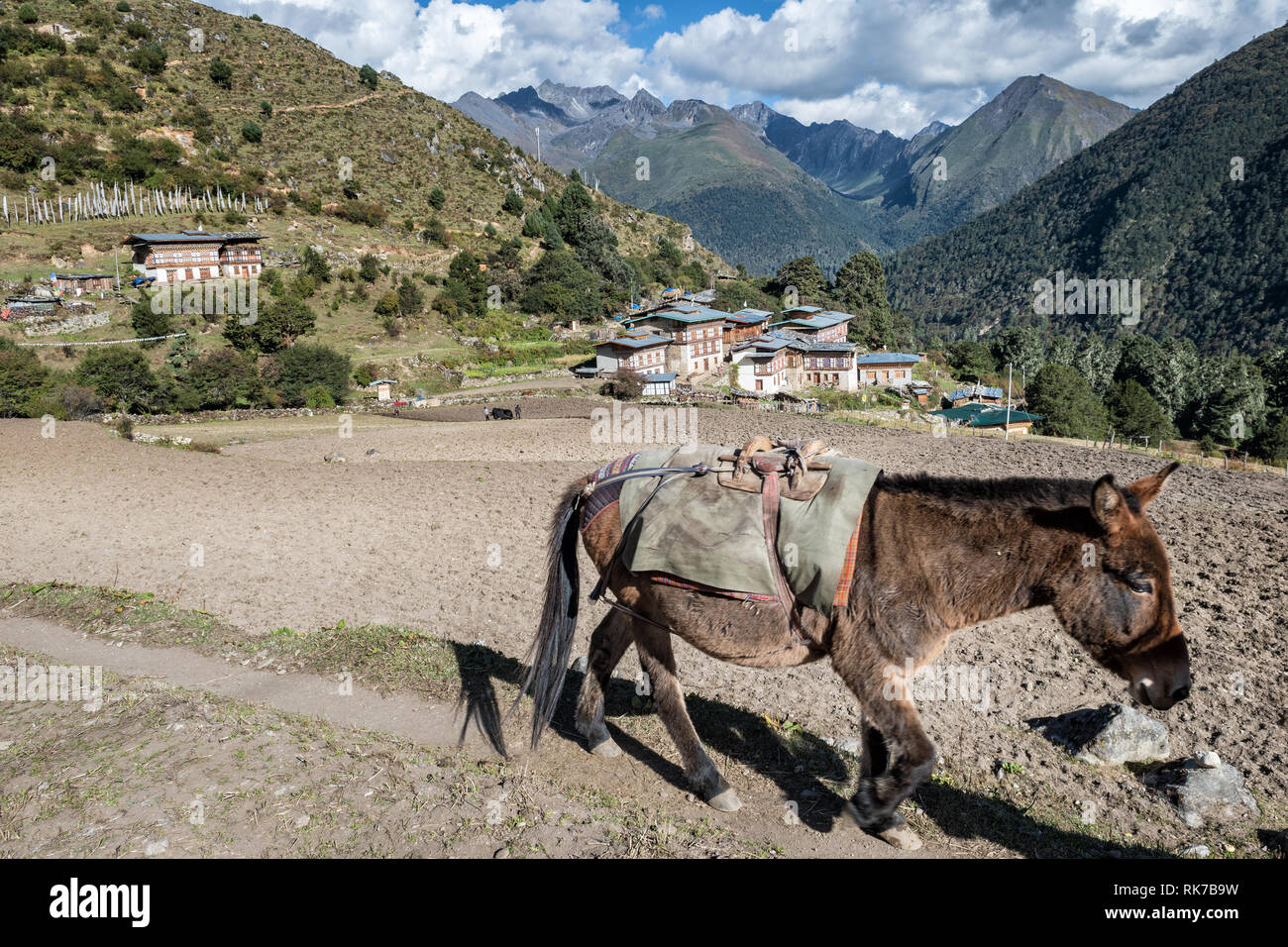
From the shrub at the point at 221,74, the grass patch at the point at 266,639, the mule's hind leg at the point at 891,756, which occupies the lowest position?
the grass patch at the point at 266,639

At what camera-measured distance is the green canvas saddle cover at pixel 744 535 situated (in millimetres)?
4238

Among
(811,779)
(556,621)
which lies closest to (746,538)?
(556,621)

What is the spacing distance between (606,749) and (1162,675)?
3857 mm

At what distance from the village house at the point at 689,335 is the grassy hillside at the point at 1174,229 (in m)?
89.8

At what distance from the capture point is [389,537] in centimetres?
1391

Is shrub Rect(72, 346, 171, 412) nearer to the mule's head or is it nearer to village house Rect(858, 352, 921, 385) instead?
the mule's head

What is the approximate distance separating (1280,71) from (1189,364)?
147 meters

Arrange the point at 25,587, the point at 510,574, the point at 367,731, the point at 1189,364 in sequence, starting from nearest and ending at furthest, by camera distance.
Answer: the point at 367,731 → the point at 25,587 → the point at 510,574 → the point at 1189,364

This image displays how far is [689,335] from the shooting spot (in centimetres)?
5981

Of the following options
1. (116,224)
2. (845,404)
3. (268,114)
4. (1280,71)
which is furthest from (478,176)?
(1280,71)

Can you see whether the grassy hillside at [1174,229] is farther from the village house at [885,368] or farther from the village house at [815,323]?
the village house at [815,323]

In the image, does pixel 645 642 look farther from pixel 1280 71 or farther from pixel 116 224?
→ pixel 1280 71

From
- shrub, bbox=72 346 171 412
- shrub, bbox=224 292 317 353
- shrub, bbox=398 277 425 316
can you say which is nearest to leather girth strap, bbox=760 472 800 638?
shrub, bbox=72 346 171 412

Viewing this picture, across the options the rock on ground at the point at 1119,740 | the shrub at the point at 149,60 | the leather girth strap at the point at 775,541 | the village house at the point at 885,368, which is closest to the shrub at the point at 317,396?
the leather girth strap at the point at 775,541
